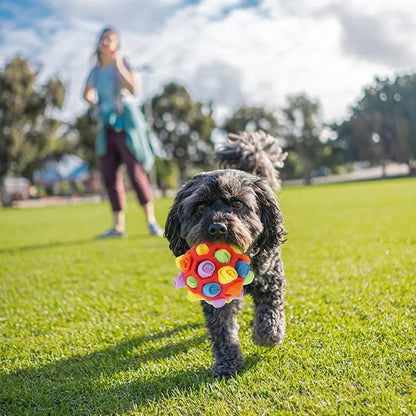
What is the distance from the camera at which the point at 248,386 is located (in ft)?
8.20

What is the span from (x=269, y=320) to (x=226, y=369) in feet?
1.59

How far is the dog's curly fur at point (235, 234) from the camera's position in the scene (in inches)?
112

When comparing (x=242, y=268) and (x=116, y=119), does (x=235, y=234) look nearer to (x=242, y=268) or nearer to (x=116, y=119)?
(x=242, y=268)

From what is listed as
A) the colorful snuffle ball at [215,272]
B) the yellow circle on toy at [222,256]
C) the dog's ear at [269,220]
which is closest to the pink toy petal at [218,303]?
the colorful snuffle ball at [215,272]

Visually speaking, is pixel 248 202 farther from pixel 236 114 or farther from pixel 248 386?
pixel 236 114

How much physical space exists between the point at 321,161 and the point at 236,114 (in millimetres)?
18550

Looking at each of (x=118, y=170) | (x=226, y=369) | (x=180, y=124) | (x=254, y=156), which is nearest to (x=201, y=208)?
(x=226, y=369)

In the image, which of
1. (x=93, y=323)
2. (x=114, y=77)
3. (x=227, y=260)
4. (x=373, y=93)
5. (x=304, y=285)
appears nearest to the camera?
(x=227, y=260)

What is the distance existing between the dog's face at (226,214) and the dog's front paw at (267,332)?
0.51m

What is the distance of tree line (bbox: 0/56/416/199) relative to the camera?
45.1 meters

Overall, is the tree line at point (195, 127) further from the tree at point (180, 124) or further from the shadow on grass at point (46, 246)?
the shadow on grass at point (46, 246)

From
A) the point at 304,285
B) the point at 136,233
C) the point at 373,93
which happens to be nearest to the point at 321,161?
the point at 373,93

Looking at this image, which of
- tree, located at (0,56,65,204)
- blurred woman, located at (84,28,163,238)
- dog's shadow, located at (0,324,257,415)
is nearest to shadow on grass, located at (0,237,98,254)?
blurred woman, located at (84,28,163,238)

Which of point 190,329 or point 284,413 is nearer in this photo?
point 284,413
